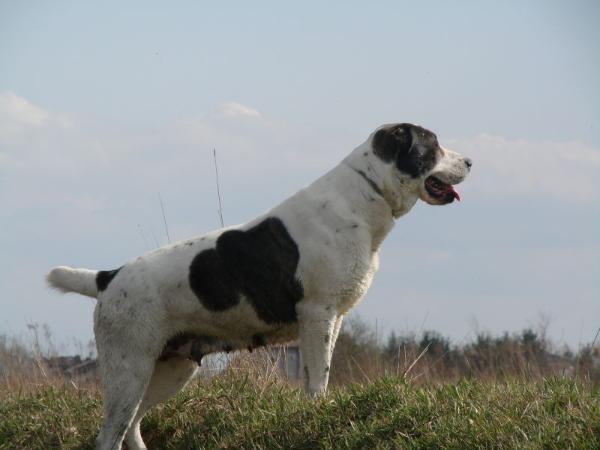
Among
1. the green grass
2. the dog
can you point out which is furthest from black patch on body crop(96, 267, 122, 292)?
the green grass

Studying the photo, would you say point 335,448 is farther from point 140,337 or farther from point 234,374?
point 234,374

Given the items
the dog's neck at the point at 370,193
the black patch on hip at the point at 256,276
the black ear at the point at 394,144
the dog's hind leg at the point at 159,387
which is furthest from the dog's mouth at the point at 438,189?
the dog's hind leg at the point at 159,387

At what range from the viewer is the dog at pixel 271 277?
7.41 meters

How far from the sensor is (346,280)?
7.34 m

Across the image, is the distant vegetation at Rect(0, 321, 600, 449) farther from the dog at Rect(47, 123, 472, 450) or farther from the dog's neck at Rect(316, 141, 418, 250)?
the dog's neck at Rect(316, 141, 418, 250)

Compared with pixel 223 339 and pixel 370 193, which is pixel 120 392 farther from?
pixel 370 193

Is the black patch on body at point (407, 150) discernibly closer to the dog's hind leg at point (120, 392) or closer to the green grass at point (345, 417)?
the green grass at point (345, 417)

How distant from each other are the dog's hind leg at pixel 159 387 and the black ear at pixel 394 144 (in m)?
2.00

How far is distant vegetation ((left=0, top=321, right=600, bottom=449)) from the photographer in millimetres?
5957

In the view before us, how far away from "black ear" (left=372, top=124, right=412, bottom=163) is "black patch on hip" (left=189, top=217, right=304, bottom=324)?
0.86 m

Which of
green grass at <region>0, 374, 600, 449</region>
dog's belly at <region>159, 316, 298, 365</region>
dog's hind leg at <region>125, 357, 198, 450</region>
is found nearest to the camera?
green grass at <region>0, 374, 600, 449</region>

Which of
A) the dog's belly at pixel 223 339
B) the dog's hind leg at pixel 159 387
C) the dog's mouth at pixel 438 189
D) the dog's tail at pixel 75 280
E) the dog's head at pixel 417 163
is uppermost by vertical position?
the dog's head at pixel 417 163

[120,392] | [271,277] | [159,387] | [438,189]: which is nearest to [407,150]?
[438,189]

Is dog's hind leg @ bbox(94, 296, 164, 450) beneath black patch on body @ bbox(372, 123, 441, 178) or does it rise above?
beneath
